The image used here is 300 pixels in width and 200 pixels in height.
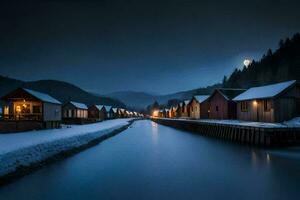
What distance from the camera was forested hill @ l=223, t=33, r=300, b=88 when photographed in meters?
81.8

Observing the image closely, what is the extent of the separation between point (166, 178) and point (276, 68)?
95548mm

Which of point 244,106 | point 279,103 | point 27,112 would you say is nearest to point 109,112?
point 27,112

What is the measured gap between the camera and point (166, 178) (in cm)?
1510

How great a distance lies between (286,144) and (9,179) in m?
24.7

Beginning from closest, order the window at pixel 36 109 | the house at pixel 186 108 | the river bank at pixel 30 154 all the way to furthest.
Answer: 1. the river bank at pixel 30 154
2. the window at pixel 36 109
3. the house at pixel 186 108

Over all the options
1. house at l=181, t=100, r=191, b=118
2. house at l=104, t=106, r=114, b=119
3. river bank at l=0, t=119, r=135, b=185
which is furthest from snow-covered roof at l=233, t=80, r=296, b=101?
house at l=104, t=106, r=114, b=119

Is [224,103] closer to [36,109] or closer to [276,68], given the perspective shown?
[36,109]

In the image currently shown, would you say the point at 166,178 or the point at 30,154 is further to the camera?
the point at 30,154

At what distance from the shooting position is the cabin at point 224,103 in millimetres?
49156

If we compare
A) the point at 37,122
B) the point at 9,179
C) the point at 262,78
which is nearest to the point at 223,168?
the point at 9,179

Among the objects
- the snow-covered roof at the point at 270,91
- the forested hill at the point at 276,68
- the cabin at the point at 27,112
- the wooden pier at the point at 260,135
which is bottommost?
the wooden pier at the point at 260,135

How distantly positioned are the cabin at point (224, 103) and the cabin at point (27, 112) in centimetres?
3172

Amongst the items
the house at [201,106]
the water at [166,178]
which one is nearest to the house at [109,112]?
the house at [201,106]

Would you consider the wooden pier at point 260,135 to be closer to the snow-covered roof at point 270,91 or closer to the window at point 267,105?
the window at point 267,105
